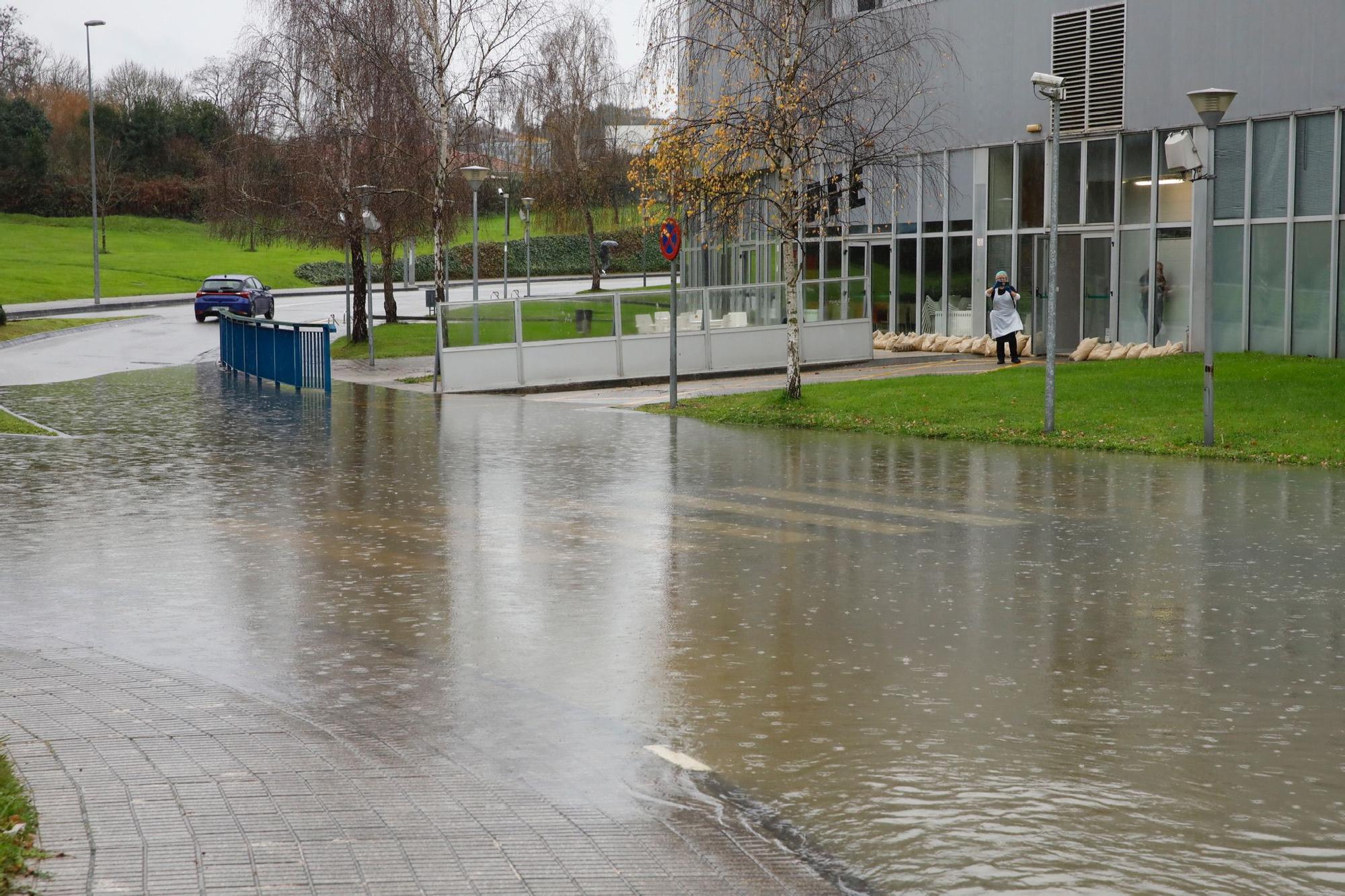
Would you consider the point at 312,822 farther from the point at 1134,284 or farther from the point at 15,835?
the point at 1134,284

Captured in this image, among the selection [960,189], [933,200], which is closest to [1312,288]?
[960,189]

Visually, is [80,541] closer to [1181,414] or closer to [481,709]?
[481,709]

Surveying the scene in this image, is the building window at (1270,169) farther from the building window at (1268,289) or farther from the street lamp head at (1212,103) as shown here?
the street lamp head at (1212,103)

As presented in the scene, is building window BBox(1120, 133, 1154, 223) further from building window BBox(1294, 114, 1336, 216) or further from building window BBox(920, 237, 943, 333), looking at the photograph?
building window BBox(920, 237, 943, 333)

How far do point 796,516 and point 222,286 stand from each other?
4459 centimetres

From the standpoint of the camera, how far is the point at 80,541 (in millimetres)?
11633

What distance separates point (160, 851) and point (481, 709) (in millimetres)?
2351

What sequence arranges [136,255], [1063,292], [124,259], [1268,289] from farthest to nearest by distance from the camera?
[136,255], [124,259], [1063,292], [1268,289]

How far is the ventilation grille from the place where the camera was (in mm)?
28969

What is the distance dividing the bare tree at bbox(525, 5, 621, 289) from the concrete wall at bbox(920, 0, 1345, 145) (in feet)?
122

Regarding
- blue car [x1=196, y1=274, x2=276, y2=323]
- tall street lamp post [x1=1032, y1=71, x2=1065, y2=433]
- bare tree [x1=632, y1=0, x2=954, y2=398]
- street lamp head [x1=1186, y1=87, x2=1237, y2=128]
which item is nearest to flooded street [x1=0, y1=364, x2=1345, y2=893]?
tall street lamp post [x1=1032, y1=71, x2=1065, y2=433]

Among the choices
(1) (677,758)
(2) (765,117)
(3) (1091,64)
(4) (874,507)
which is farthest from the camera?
(3) (1091,64)

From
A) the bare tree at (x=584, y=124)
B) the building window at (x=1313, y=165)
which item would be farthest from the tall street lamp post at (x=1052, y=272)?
the bare tree at (x=584, y=124)

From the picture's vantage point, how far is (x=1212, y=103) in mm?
16531
